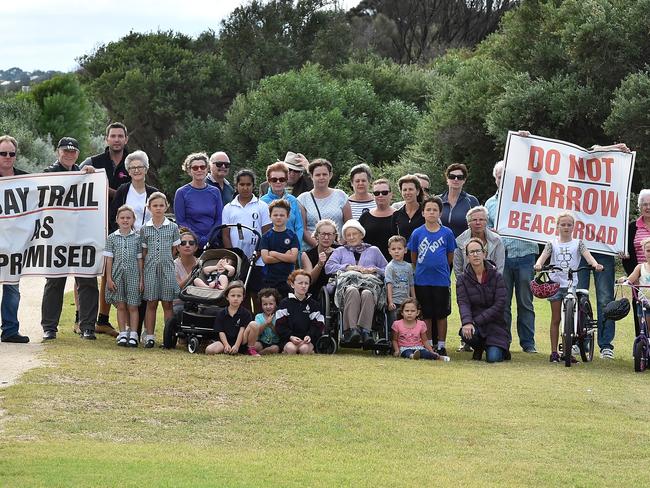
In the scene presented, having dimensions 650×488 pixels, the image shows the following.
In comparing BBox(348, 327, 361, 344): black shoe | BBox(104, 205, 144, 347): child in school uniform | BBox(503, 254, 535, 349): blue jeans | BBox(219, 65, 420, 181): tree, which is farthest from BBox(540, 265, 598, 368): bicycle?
BBox(219, 65, 420, 181): tree

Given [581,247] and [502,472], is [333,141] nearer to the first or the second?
[581,247]

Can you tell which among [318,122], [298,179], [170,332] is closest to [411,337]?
[170,332]

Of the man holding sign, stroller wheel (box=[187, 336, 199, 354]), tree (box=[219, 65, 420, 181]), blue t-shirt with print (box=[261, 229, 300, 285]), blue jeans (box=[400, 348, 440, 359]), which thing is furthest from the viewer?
tree (box=[219, 65, 420, 181])

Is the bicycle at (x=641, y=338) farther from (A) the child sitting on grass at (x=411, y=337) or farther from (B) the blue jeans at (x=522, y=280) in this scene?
(A) the child sitting on grass at (x=411, y=337)

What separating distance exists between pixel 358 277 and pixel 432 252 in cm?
91

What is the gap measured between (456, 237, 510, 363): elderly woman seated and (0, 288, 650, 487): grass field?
35 centimetres

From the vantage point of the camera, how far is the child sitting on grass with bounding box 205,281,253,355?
14992 mm

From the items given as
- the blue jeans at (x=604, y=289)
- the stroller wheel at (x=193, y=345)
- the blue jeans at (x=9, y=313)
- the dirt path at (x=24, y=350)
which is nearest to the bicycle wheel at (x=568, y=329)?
the blue jeans at (x=604, y=289)

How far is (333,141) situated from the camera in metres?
54.9

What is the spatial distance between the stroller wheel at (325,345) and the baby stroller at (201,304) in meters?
1.11

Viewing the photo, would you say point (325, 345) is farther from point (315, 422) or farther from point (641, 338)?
point (315, 422)

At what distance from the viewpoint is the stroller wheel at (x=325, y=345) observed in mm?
15375

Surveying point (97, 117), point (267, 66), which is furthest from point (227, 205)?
point (97, 117)

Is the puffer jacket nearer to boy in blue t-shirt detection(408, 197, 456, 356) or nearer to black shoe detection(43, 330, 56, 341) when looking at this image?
boy in blue t-shirt detection(408, 197, 456, 356)
